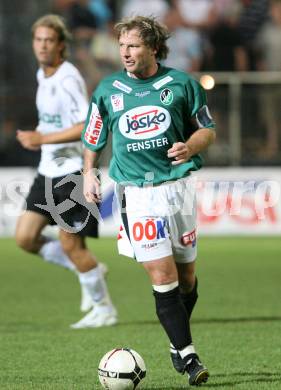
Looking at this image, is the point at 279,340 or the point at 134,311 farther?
the point at 134,311

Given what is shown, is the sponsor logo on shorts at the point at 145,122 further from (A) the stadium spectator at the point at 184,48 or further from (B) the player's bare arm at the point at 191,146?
(A) the stadium spectator at the point at 184,48

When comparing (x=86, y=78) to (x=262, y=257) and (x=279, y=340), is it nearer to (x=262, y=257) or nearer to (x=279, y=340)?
(x=262, y=257)

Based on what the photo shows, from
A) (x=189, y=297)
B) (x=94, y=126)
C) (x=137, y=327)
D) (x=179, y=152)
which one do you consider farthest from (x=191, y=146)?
(x=137, y=327)

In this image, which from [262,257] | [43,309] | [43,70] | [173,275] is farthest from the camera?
[262,257]

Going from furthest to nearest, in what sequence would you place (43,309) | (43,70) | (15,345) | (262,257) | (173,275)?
(262,257) → (43,309) → (43,70) → (15,345) → (173,275)

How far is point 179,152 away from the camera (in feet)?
17.8

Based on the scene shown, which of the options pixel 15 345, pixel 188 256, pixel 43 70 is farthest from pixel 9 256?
pixel 188 256

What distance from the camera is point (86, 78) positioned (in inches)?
658

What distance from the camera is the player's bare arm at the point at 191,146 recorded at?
17.8ft

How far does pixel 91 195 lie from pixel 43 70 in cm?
298

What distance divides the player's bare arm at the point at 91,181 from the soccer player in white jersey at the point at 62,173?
198 centimetres

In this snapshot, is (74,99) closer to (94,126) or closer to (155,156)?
(94,126)

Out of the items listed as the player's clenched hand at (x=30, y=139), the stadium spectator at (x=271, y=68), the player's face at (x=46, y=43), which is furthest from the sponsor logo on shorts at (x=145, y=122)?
the stadium spectator at (x=271, y=68)

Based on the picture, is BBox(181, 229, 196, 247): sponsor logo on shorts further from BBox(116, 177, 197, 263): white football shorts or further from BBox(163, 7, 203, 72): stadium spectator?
BBox(163, 7, 203, 72): stadium spectator
